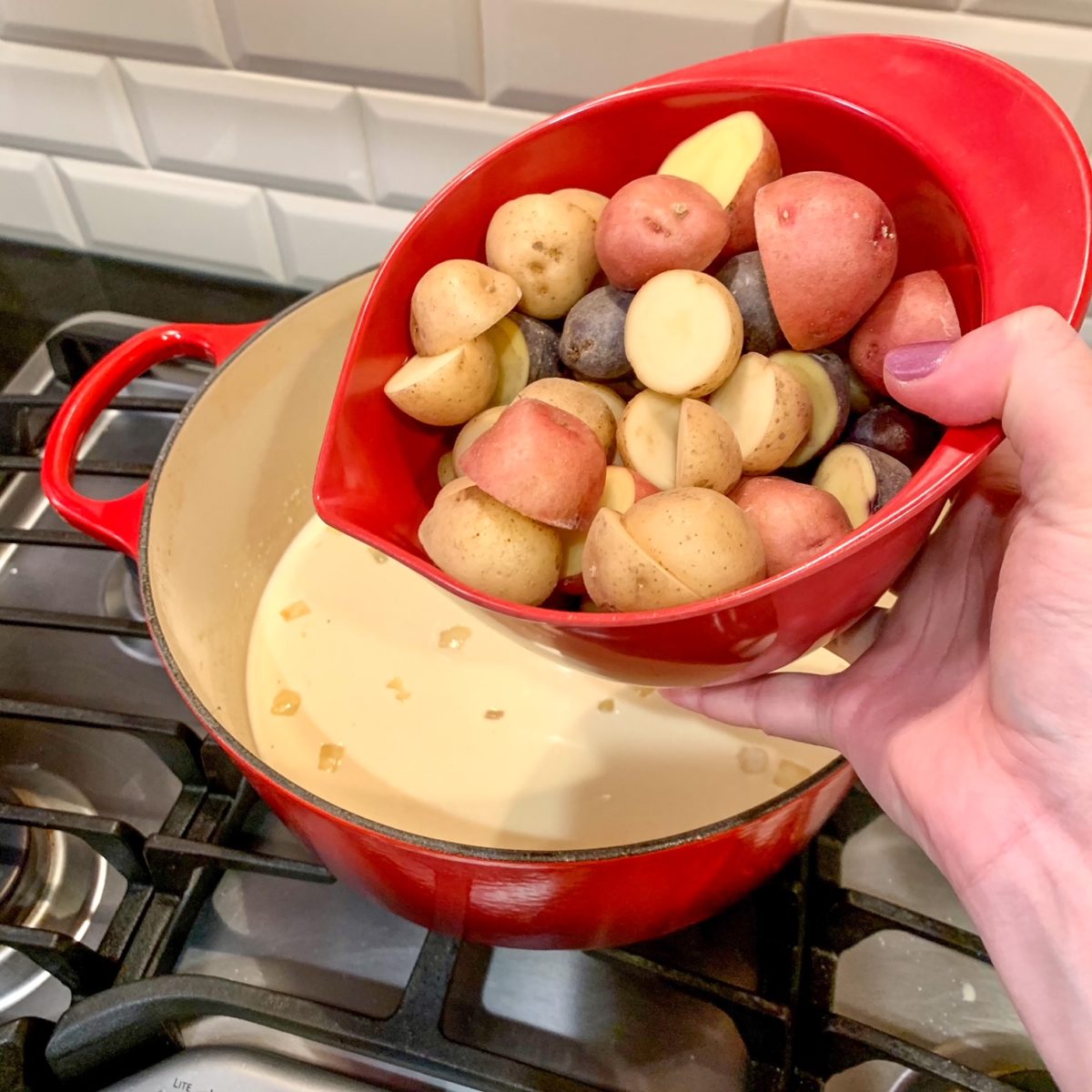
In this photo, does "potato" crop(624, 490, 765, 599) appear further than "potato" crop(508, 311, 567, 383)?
No

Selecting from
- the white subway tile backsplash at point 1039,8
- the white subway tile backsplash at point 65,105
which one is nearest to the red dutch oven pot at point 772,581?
the white subway tile backsplash at point 1039,8

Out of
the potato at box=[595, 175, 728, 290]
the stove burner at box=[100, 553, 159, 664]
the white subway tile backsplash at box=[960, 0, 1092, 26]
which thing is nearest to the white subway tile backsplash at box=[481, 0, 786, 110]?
the white subway tile backsplash at box=[960, 0, 1092, 26]

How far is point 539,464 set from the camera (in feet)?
1.74

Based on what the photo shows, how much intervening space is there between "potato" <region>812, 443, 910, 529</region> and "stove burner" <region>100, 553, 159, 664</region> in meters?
0.61

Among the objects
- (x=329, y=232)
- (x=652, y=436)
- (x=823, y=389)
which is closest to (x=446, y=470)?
(x=652, y=436)

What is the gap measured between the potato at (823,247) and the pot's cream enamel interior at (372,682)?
315 mm

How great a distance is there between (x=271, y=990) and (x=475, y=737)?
24 centimetres

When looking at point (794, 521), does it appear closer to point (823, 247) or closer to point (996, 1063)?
point (823, 247)

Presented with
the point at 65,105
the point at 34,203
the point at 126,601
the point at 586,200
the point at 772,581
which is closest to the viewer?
the point at 772,581

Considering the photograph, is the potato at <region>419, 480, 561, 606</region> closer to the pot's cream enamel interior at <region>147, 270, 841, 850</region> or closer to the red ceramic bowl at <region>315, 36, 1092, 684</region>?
the red ceramic bowl at <region>315, 36, 1092, 684</region>

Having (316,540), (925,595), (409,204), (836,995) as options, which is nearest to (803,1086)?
(836,995)

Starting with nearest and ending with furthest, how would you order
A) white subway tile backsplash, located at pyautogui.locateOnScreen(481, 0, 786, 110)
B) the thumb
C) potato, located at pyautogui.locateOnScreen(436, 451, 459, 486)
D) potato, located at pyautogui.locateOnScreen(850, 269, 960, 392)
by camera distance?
the thumb < potato, located at pyautogui.locateOnScreen(850, 269, 960, 392) < potato, located at pyautogui.locateOnScreen(436, 451, 459, 486) < white subway tile backsplash, located at pyautogui.locateOnScreen(481, 0, 786, 110)

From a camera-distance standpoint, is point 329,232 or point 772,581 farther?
point 329,232

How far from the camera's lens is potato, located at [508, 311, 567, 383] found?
657 mm
